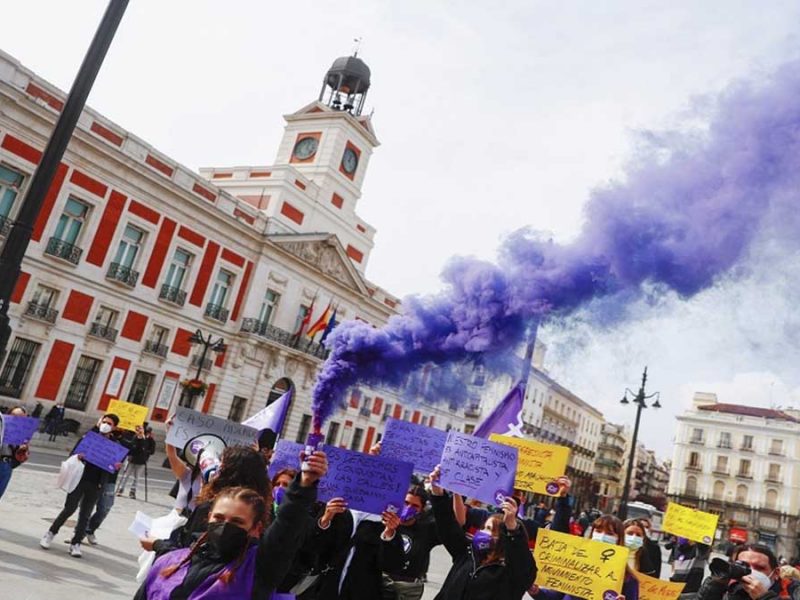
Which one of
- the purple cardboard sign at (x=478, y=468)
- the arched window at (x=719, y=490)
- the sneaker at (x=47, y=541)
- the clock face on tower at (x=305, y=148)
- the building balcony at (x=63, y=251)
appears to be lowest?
the sneaker at (x=47, y=541)

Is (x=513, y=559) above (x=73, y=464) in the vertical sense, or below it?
above

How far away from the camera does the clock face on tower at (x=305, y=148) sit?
4209 cm

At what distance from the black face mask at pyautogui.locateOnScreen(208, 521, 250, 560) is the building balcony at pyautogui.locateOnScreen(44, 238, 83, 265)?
25.0 metres

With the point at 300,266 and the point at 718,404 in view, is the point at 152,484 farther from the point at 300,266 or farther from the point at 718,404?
the point at 718,404

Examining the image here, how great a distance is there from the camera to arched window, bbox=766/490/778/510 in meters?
67.1

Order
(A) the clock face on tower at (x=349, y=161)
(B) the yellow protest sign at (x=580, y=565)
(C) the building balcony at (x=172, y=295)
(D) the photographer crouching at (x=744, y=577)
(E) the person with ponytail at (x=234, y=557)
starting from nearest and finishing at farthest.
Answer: (E) the person with ponytail at (x=234, y=557)
(D) the photographer crouching at (x=744, y=577)
(B) the yellow protest sign at (x=580, y=565)
(C) the building balcony at (x=172, y=295)
(A) the clock face on tower at (x=349, y=161)

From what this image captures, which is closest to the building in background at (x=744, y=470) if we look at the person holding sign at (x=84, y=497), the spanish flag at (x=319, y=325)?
the spanish flag at (x=319, y=325)

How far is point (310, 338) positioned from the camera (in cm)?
3756

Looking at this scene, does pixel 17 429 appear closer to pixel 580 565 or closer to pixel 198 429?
pixel 198 429

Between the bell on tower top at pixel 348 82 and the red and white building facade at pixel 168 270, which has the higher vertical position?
the bell on tower top at pixel 348 82

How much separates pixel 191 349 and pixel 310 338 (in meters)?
8.35

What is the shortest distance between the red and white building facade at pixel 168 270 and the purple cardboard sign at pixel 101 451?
18217 mm

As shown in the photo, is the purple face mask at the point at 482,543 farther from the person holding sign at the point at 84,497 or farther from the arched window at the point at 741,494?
the arched window at the point at 741,494

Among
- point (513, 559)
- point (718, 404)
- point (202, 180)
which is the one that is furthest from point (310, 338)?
point (718, 404)
